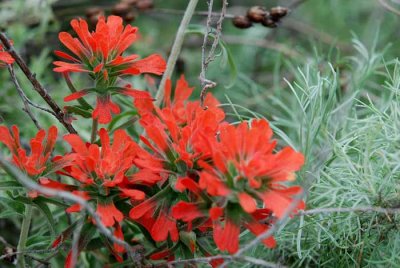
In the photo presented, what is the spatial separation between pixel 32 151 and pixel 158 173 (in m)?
0.11

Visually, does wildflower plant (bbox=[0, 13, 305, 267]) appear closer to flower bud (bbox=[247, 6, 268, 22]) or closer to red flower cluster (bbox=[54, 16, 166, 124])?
red flower cluster (bbox=[54, 16, 166, 124])


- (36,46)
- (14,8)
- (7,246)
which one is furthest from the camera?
(36,46)

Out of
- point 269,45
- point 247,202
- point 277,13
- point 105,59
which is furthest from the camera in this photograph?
point 269,45

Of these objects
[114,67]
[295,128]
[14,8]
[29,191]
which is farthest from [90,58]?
[14,8]

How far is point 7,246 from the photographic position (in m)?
0.61

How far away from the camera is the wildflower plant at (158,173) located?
0.47 metres

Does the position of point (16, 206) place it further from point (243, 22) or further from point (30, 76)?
point (243, 22)

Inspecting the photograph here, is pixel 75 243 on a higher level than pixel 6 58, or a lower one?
lower

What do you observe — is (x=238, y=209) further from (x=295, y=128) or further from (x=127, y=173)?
(x=295, y=128)

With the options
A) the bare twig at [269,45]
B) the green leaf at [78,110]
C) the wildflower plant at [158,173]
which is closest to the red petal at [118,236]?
the wildflower plant at [158,173]

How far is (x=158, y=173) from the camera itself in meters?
0.54

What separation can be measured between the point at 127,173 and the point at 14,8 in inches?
21.4

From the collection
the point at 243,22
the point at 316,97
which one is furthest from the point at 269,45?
the point at 316,97

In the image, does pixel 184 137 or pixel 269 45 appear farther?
pixel 269 45
